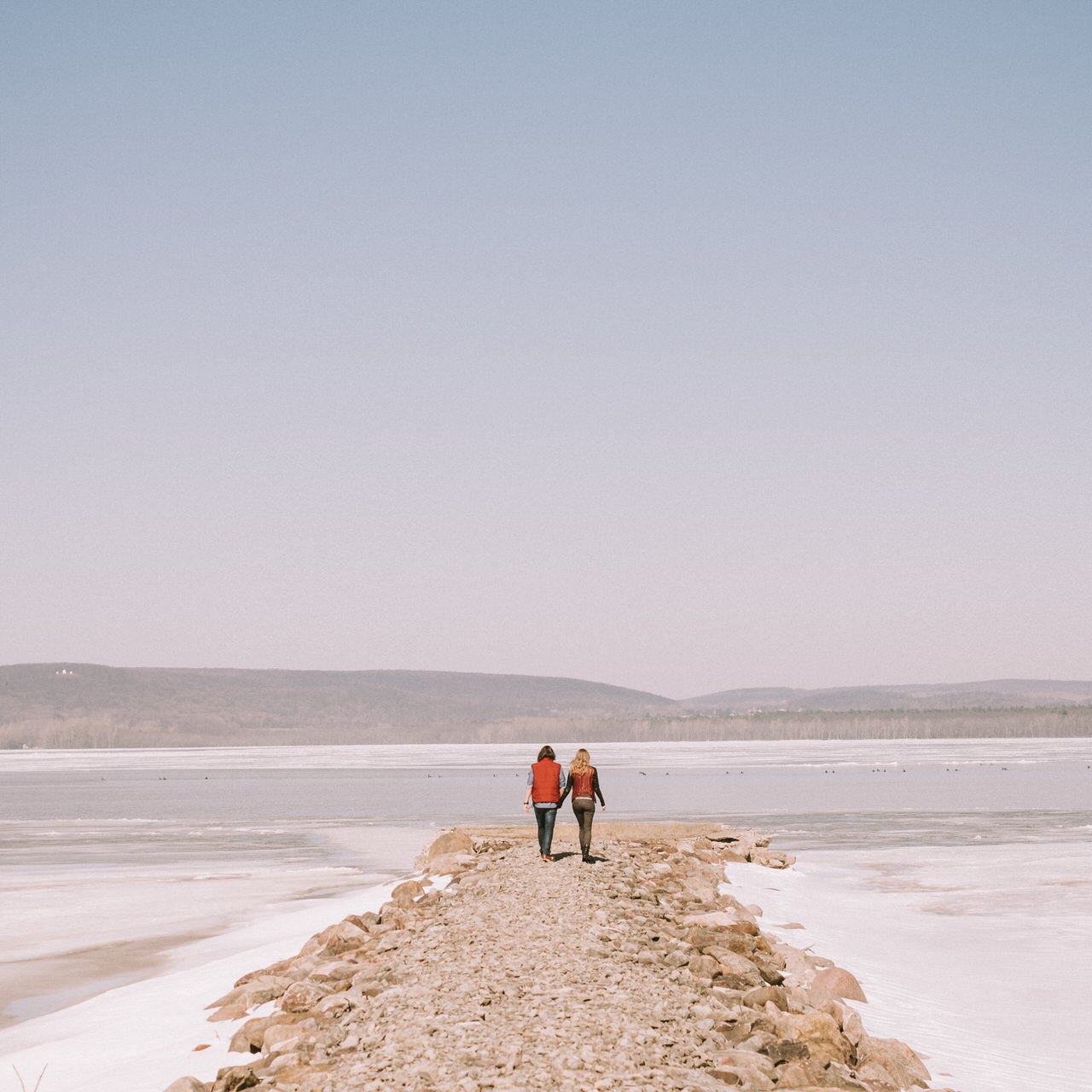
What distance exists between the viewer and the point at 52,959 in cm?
1606

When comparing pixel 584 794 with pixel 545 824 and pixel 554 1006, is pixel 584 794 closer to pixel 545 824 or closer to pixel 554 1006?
pixel 545 824

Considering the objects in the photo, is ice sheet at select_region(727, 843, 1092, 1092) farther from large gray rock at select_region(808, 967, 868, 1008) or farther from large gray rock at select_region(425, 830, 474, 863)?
large gray rock at select_region(425, 830, 474, 863)

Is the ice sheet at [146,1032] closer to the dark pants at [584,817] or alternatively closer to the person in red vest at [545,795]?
the person in red vest at [545,795]

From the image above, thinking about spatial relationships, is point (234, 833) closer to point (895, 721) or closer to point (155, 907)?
point (155, 907)

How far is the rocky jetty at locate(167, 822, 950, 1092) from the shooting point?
7.16 meters

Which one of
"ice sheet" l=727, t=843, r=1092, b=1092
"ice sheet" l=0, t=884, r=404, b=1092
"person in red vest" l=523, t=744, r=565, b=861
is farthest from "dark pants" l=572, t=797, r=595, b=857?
"ice sheet" l=0, t=884, r=404, b=1092

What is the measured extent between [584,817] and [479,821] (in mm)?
16795

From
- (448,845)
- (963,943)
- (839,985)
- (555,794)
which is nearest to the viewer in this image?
(839,985)

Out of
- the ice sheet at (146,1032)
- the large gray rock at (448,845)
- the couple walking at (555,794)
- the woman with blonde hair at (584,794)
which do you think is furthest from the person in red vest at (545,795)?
the large gray rock at (448,845)

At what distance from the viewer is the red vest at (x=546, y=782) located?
16781mm

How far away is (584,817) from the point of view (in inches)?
A: 665

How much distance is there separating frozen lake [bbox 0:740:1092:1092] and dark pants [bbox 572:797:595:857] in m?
2.45

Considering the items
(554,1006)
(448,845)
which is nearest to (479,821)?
(448,845)

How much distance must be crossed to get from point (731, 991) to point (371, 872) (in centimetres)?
1535
